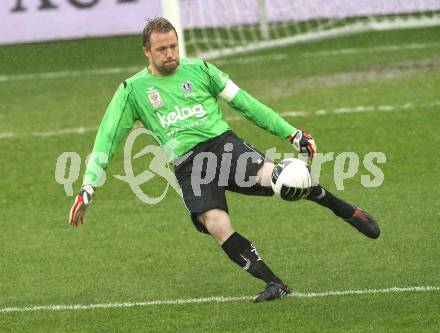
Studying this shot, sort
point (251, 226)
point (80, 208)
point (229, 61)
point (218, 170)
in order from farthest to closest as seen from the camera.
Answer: point (229, 61) < point (251, 226) < point (218, 170) < point (80, 208)

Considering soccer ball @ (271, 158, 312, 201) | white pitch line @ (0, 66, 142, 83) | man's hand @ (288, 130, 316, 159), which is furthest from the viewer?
white pitch line @ (0, 66, 142, 83)

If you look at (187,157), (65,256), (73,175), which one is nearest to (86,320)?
(187,157)

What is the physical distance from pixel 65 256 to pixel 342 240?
7.99 feet

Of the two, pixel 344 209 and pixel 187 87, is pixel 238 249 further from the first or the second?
pixel 187 87

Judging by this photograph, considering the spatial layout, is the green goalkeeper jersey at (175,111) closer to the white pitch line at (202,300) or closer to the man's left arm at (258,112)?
the man's left arm at (258,112)

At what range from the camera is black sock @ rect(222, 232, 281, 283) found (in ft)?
29.0

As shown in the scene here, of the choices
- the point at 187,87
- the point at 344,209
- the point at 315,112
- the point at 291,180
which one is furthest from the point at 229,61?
the point at 291,180

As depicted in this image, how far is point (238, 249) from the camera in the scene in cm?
885

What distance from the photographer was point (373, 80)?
1819 centimetres

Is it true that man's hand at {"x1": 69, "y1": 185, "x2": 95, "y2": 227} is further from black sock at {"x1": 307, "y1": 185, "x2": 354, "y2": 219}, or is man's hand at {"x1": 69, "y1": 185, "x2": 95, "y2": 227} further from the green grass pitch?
black sock at {"x1": 307, "y1": 185, "x2": 354, "y2": 219}

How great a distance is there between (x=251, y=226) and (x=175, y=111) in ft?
9.52

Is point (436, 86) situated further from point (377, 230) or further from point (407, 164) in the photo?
point (377, 230)

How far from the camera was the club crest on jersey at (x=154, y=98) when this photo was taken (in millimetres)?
9078

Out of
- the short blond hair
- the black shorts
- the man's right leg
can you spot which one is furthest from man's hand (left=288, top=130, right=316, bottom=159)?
the short blond hair
